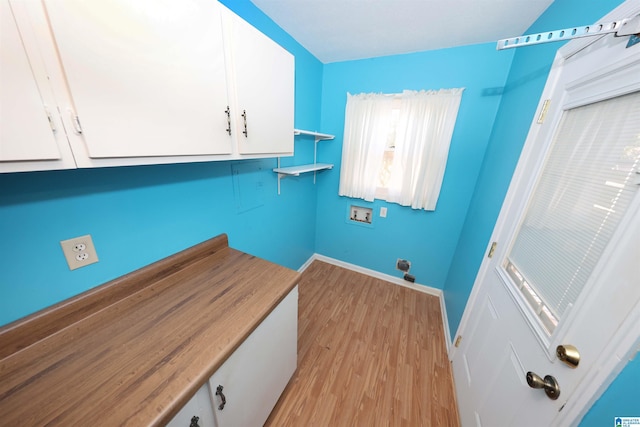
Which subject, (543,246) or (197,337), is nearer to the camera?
(197,337)

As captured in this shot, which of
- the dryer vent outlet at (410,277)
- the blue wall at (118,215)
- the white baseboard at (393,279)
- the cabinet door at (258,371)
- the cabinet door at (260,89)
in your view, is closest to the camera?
the blue wall at (118,215)

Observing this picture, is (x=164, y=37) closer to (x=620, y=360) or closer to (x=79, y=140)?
(x=79, y=140)

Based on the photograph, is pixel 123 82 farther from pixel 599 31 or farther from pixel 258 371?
pixel 599 31

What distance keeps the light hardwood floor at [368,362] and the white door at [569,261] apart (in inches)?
12.3

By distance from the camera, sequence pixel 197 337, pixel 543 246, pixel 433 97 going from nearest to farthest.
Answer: pixel 197 337 < pixel 543 246 < pixel 433 97

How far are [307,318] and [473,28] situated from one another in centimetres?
272

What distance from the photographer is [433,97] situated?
1.78 metres

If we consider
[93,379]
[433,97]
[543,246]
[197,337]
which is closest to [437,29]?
[433,97]

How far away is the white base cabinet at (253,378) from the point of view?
2.33ft

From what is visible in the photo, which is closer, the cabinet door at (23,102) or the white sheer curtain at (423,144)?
the cabinet door at (23,102)

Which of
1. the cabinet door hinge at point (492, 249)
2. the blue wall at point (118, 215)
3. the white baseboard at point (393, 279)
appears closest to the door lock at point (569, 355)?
the cabinet door hinge at point (492, 249)

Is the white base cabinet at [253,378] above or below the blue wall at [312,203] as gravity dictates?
below

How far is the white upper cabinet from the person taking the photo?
443mm

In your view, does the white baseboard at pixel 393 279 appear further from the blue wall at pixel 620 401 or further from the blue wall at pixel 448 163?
the blue wall at pixel 620 401
